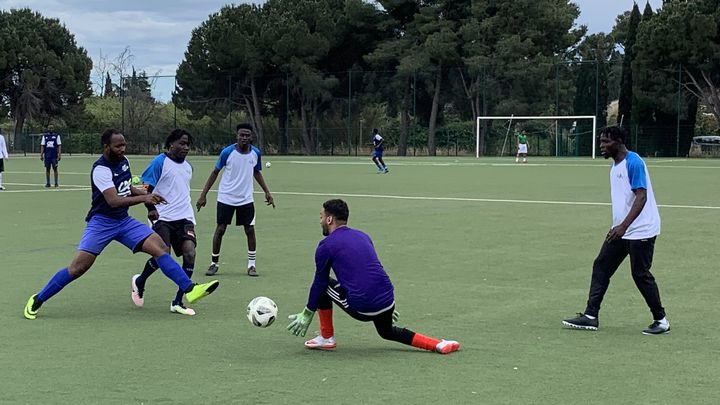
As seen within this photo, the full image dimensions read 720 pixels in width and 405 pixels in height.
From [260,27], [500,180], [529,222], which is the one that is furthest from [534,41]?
[529,222]

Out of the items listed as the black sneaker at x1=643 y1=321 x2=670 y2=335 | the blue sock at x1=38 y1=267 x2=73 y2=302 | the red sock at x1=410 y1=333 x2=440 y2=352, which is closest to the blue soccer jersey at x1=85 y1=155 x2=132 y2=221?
the blue sock at x1=38 y1=267 x2=73 y2=302

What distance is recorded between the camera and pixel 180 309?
8828mm

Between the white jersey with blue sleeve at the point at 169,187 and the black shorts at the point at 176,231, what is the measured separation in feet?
0.15

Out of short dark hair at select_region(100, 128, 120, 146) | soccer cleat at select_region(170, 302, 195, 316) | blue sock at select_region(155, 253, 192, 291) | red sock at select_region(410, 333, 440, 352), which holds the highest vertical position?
short dark hair at select_region(100, 128, 120, 146)

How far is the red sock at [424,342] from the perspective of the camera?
7.10 meters

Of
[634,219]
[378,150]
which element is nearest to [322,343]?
[634,219]

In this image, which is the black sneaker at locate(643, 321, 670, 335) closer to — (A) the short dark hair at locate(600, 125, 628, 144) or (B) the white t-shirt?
(B) the white t-shirt

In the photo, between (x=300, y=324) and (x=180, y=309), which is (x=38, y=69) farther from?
(x=300, y=324)

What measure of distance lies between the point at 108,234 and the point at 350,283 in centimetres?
275

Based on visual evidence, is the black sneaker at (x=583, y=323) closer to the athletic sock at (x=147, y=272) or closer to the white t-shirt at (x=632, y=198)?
the white t-shirt at (x=632, y=198)

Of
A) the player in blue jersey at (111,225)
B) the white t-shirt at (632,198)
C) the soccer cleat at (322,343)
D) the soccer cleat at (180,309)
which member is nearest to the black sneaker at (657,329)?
the white t-shirt at (632,198)

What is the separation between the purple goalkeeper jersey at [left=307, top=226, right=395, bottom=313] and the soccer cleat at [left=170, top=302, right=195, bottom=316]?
2.18m

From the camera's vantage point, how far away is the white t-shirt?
7.77m

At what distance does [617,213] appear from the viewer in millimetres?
7934
